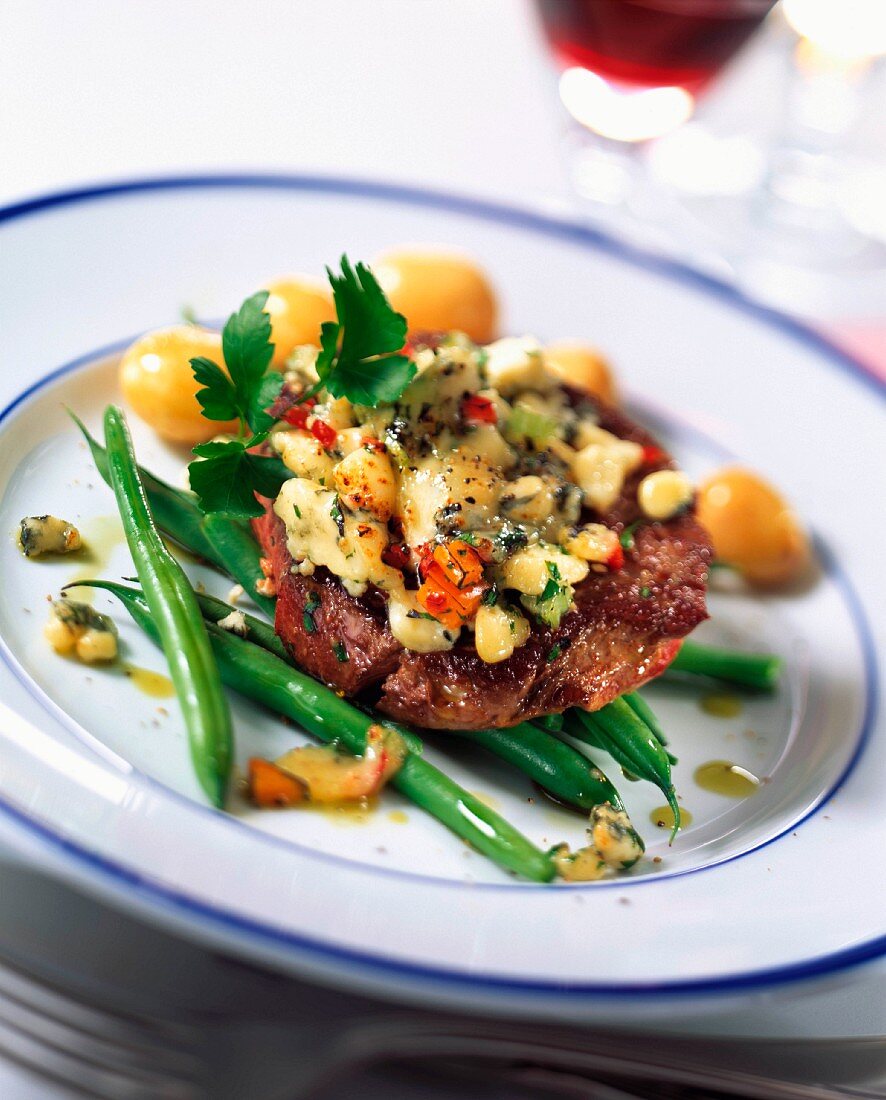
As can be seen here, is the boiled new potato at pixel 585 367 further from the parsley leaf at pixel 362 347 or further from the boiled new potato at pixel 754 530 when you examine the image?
the parsley leaf at pixel 362 347

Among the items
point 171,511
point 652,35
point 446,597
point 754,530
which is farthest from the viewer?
point 652,35

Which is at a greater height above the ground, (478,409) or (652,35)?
(652,35)

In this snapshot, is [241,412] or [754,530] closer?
[241,412]

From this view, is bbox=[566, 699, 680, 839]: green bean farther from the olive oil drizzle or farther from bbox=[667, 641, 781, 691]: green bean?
bbox=[667, 641, 781, 691]: green bean

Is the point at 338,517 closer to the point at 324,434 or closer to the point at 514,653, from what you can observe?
the point at 324,434

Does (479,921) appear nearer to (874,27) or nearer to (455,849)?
(455,849)

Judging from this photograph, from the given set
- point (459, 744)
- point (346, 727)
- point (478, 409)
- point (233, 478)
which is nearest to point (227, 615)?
point (233, 478)

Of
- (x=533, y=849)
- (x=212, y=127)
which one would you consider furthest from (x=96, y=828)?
(x=212, y=127)
